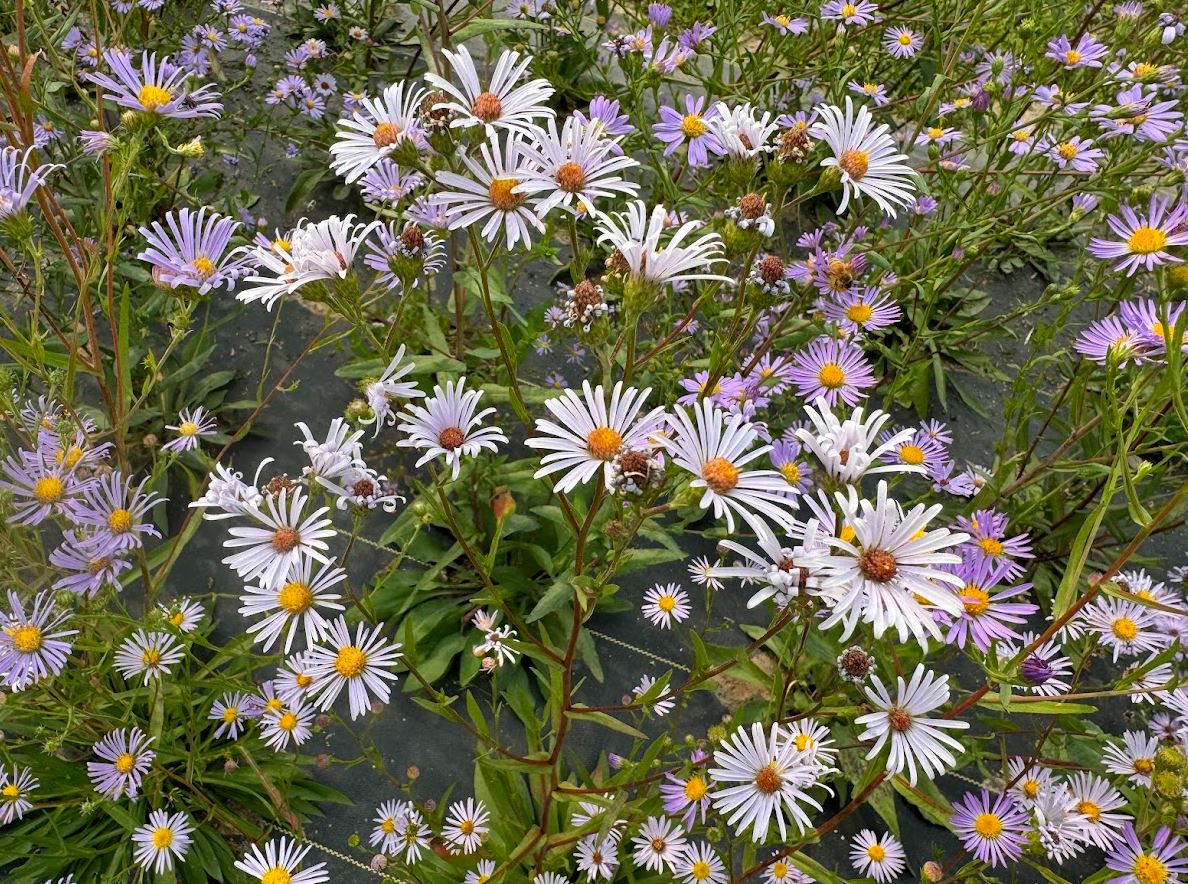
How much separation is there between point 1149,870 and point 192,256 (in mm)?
2235

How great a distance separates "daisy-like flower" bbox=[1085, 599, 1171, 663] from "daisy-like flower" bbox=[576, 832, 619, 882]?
1.17 meters

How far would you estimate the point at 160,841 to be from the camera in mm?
1646

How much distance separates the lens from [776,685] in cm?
146

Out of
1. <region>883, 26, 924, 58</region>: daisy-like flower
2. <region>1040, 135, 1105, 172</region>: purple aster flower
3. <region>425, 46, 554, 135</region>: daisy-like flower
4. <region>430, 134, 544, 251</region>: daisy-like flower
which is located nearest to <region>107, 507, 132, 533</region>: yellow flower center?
<region>430, 134, 544, 251</region>: daisy-like flower

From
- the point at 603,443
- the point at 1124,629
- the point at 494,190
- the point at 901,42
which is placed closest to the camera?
the point at 603,443

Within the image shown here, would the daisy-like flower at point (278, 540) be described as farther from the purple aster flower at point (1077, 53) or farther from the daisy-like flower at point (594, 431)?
the purple aster flower at point (1077, 53)

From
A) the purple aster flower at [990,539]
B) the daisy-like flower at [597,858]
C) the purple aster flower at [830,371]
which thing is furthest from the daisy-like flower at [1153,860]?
the purple aster flower at [830,371]

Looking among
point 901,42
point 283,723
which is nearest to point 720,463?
point 283,723

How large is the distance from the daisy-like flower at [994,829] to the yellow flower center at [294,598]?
4.25ft

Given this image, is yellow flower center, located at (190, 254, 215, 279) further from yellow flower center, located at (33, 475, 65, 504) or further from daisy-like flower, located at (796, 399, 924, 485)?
daisy-like flower, located at (796, 399, 924, 485)

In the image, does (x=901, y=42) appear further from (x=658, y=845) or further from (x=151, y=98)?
(x=658, y=845)

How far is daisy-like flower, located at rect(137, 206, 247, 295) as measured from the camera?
1.57 m

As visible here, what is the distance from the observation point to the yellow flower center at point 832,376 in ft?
6.40

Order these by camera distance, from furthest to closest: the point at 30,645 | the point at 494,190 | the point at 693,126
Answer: the point at 693,126 < the point at 30,645 < the point at 494,190
